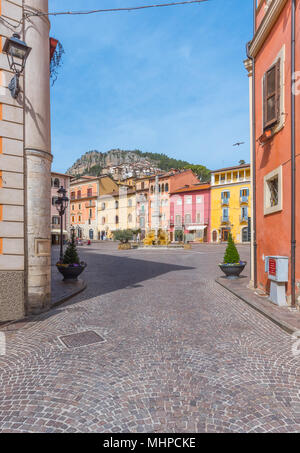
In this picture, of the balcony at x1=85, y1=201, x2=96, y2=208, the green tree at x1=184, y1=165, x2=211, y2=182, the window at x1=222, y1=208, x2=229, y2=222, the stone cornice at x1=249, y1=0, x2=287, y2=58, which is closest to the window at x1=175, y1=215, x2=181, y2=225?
the window at x1=222, y1=208, x2=229, y2=222

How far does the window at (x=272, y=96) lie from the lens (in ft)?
25.0

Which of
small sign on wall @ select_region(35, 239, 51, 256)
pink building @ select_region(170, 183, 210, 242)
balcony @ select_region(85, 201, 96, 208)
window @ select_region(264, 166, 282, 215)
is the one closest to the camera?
small sign on wall @ select_region(35, 239, 51, 256)

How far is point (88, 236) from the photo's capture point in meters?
65.7

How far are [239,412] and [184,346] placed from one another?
1.78m

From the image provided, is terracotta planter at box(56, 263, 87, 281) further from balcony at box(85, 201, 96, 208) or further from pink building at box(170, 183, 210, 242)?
balcony at box(85, 201, 96, 208)

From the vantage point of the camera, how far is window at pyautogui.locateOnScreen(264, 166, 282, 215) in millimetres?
7973

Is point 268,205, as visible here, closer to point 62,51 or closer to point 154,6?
point 154,6

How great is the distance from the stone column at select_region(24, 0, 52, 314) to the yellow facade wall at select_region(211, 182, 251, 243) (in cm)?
4115

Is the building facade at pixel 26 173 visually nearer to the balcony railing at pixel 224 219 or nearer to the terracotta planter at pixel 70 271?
the terracotta planter at pixel 70 271

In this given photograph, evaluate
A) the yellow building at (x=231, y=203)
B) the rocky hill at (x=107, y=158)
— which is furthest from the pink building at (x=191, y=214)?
the rocky hill at (x=107, y=158)

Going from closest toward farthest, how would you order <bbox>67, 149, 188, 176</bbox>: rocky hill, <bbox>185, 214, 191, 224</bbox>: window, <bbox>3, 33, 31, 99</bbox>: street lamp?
1. <bbox>3, 33, 31, 99</bbox>: street lamp
2. <bbox>185, 214, 191, 224</bbox>: window
3. <bbox>67, 149, 188, 176</bbox>: rocky hill

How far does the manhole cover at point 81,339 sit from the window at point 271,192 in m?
5.93

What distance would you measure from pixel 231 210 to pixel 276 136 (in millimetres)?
39723

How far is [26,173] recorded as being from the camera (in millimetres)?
6473
